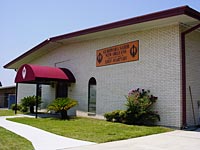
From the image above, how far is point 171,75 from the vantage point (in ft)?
42.4

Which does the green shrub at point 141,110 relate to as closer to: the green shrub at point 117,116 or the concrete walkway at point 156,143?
the green shrub at point 117,116

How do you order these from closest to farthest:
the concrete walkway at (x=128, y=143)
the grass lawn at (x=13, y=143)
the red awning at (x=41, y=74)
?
1. the concrete walkway at (x=128, y=143)
2. the grass lawn at (x=13, y=143)
3. the red awning at (x=41, y=74)

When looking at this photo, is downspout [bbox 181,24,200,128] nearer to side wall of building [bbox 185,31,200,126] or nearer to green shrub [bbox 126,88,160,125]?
side wall of building [bbox 185,31,200,126]

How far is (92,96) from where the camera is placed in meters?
18.0

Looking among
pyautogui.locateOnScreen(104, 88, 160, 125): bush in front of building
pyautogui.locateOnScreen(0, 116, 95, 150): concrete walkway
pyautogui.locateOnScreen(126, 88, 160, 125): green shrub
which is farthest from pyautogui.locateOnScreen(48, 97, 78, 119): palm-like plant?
pyautogui.locateOnScreen(0, 116, 95, 150): concrete walkway

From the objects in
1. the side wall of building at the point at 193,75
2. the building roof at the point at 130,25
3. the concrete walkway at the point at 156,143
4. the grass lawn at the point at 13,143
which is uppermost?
the building roof at the point at 130,25

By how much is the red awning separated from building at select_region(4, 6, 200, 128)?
6 cm

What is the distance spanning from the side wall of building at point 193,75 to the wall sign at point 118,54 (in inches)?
108

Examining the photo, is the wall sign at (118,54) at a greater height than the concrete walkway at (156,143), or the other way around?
the wall sign at (118,54)

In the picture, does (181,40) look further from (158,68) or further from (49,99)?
(49,99)

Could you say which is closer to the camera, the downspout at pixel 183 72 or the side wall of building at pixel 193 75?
the downspout at pixel 183 72

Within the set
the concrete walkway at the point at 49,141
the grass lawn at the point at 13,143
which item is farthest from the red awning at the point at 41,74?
the grass lawn at the point at 13,143

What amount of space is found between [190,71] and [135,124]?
3.65 m

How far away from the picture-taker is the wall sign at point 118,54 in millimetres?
15027
